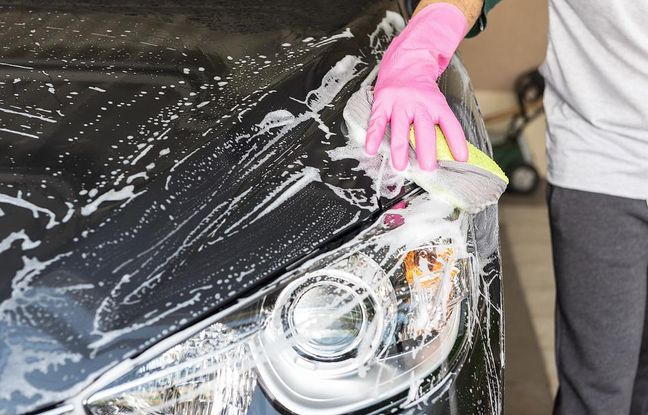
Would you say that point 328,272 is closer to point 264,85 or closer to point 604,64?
point 264,85

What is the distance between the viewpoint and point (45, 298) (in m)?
0.87

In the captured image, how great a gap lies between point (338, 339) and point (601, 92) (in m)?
0.65

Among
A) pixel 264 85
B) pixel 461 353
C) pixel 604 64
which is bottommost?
pixel 461 353

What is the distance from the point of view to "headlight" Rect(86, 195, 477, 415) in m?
0.89

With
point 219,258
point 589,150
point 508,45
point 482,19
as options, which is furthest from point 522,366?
point 508,45

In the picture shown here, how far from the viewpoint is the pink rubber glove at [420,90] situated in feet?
3.61

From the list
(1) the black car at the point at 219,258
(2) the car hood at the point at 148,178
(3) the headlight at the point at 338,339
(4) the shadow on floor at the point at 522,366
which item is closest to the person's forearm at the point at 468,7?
(2) the car hood at the point at 148,178

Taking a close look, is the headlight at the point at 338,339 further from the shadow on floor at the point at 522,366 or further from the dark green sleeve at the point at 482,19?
the shadow on floor at the point at 522,366

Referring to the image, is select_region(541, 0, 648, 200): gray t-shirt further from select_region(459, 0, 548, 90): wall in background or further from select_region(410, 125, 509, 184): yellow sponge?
select_region(459, 0, 548, 90): wall in background

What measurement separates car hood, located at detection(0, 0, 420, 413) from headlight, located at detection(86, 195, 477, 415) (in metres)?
0.03

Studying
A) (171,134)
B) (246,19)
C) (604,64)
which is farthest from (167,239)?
(604,64)

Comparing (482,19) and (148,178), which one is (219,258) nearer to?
(148,178)

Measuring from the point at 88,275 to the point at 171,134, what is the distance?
0.86ft

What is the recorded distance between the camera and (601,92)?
1.27m
